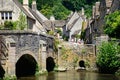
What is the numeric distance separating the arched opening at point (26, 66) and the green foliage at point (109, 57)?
11.2 m

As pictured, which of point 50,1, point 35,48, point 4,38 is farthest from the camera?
point 50,1

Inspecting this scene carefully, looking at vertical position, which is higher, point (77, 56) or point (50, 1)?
point (50, 1)

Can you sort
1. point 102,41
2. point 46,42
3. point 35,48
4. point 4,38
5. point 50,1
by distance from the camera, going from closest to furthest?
point 4,38
point 35,48
point 46,42
point 102,41
point 50,1

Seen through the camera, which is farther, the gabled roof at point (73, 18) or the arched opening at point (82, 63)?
the gabled roof at point (73, 18)

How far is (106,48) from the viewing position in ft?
191

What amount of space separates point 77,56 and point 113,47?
30.2 feet

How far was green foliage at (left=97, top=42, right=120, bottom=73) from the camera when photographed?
5703cm

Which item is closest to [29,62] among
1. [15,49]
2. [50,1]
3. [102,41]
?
[15,49]

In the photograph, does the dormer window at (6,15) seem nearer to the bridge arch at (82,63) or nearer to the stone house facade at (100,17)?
the bridge arch at (82,63)

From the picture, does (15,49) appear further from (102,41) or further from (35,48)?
(102,41)

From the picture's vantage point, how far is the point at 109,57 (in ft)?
189

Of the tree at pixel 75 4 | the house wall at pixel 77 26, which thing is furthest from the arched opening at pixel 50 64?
the tree at pixel 75 4

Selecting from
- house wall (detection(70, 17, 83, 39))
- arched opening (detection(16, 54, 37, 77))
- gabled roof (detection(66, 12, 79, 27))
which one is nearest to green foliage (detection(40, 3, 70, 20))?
gabled roof (detection(66, 12, 79, 27))

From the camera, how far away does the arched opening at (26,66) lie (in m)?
51.7
